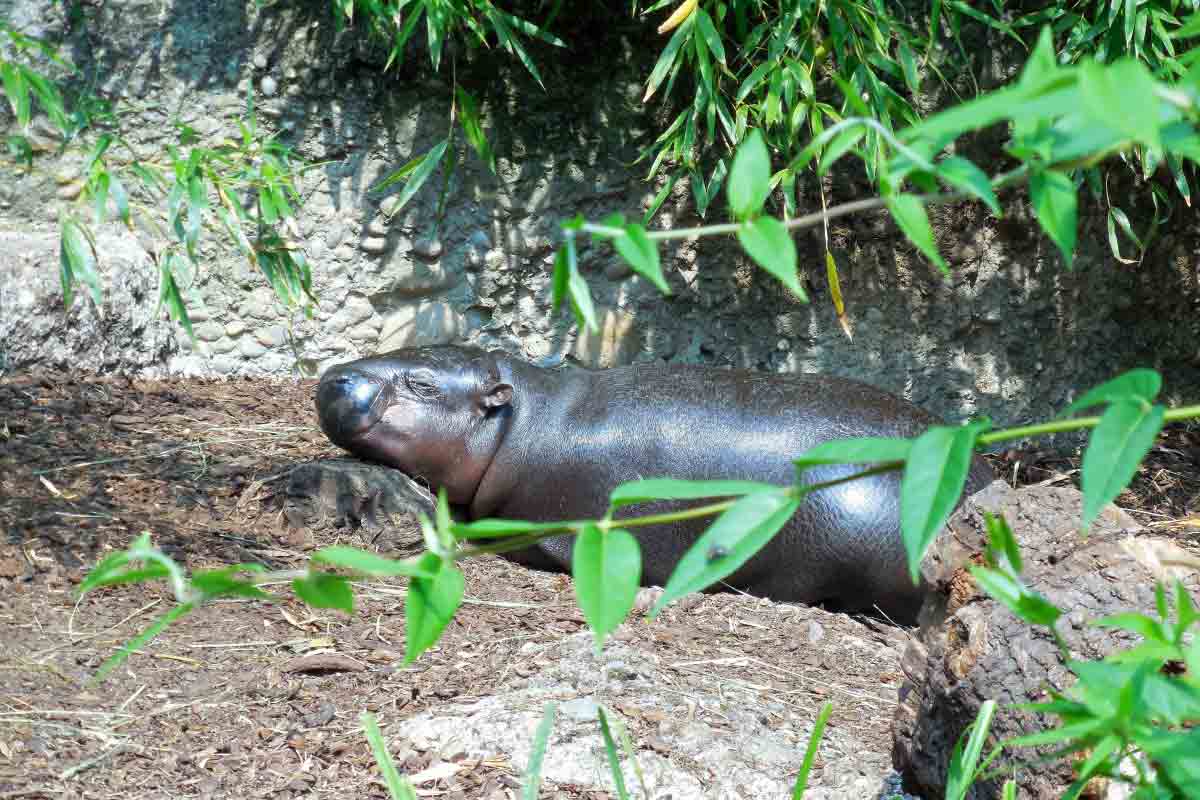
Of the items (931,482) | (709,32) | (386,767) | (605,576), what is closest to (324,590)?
(605,576)

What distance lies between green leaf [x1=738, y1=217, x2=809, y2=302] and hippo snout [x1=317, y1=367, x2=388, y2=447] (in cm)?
384

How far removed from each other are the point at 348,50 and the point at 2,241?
1737 millimetres

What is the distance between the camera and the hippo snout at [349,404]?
15.1 feet

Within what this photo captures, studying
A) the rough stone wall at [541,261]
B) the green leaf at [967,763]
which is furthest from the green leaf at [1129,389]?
the rough stone wall at [541,261]

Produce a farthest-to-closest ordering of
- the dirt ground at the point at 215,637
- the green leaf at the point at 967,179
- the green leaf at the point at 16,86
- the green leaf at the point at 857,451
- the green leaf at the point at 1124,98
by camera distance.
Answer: the green leaf at the point at 16,86 < the dirt ground at the point at 215,637 < the green leaf at the point at 857,451 < the green leaf at the point at 967,179 < the green leaf at the point at 1124,98

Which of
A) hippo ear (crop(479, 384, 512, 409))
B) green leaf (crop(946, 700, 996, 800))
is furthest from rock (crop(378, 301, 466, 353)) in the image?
green leaf (crop(946, 700, 996, 800))

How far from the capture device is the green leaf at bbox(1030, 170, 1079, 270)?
2.75 ft

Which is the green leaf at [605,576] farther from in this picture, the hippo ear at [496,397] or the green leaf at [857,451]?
the hippo ear at [496,397]

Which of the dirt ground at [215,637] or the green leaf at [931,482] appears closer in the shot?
the green leaf at [931,482]

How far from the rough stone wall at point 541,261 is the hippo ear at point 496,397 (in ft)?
4.52

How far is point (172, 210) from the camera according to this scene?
315 centimetres

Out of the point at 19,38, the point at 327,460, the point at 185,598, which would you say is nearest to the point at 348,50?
the point at 327,460

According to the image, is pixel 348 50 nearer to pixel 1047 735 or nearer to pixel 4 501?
pixel 4 501

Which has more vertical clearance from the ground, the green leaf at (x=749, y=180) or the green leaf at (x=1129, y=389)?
the green leaf at (x=749, y=180)
